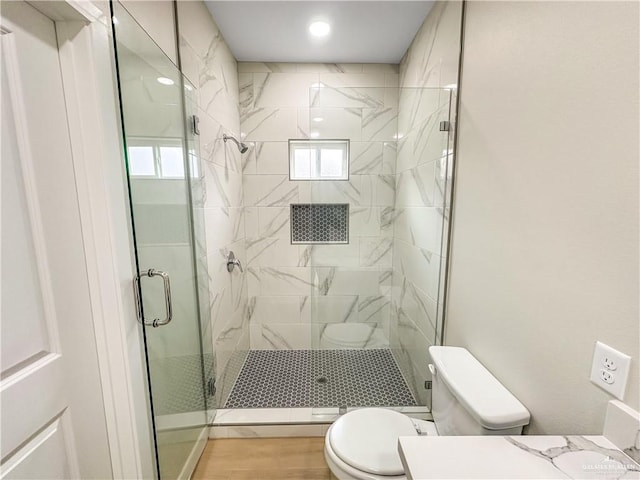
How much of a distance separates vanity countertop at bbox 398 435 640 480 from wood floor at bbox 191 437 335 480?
1.10 m

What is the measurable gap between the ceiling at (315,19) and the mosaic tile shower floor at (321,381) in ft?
7.89

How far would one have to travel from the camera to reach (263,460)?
1.54m

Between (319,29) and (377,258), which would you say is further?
(377,258)

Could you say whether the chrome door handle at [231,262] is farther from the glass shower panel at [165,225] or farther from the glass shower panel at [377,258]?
the glass shower panel at [377,258]

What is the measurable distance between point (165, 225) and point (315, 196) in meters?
1.21

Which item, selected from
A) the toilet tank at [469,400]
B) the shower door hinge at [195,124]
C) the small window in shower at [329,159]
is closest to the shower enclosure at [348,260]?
the small window in shower at [329,159]

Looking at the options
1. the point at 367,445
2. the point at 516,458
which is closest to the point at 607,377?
the point at 516,458

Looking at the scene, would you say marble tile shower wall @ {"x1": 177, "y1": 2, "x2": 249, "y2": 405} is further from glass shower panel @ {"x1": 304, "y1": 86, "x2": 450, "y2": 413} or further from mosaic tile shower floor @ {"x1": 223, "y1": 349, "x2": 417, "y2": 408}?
glass shower panel @ {"x1": 304, "y1": 86, "x2": 450, "y2": 413}

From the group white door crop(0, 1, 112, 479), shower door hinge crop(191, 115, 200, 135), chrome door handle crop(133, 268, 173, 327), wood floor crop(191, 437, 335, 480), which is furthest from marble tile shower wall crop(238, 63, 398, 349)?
white door crop(0, 1, 112, 479)

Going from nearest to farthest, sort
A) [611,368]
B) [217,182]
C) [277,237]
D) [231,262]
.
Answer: [611,368] < [217,182] < [231,262] < [277,237]

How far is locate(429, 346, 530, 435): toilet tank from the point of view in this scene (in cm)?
89

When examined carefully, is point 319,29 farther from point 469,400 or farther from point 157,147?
point 469,400

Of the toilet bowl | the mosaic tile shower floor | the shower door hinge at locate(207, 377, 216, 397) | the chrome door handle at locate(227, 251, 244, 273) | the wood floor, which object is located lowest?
the wood floor

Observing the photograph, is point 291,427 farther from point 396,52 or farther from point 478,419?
point 396,52
